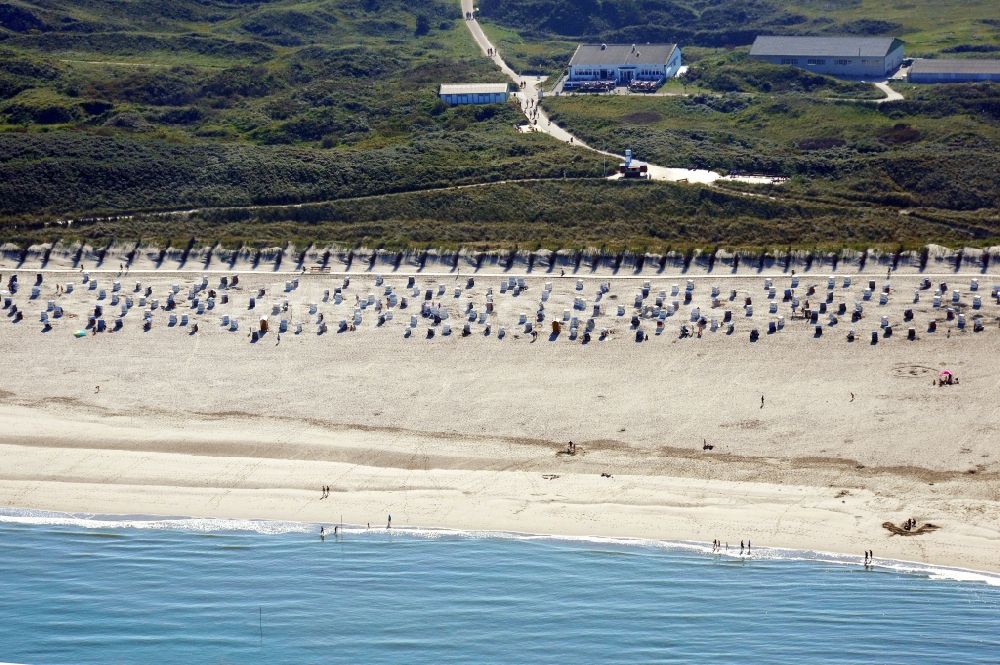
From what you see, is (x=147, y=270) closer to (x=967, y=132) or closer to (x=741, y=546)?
(x=741, y=546)

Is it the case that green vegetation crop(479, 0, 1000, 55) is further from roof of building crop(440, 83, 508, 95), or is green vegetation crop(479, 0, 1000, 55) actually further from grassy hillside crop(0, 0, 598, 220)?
roof of building crop(440, 83, 508, 95)

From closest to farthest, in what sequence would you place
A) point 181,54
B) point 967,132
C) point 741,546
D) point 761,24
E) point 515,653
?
point 515,653 < point 741,546 < point 967,132 < point 181,54 < point 761,24

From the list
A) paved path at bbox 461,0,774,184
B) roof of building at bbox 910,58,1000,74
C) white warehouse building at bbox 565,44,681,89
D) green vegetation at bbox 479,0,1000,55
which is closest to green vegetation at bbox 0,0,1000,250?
Answer: paved path at bbox 461,0,774,184

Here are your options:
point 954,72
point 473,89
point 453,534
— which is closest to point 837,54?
point 954,72

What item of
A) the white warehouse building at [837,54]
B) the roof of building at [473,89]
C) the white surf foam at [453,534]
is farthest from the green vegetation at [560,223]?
the white warehouse building at [837,54]

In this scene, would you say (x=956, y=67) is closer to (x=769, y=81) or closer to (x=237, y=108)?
(x=769, y=81)

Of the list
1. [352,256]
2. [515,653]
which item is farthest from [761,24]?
[515,653]

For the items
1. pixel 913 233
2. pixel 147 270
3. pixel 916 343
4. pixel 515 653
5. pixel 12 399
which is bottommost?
pixel 515 653
